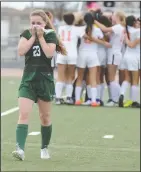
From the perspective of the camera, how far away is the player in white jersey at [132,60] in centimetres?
1437

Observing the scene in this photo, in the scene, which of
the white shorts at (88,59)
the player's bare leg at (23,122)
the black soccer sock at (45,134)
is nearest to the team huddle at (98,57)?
the white shorts at (88,59)

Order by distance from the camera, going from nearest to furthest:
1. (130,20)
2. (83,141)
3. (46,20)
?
(46,20) < (83,141) < (130,20)

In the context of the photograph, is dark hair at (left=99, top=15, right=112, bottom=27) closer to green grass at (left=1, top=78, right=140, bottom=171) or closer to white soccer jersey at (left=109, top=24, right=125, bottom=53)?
white soccer jersey at (left=109, top=24, right=125, bottom=53)

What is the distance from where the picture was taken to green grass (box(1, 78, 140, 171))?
7.67m

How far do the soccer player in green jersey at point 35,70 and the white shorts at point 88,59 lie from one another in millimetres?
6600

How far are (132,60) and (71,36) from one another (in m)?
1.35

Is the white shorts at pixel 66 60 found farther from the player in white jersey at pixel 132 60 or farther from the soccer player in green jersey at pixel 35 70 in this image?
the soccer player in green jersey at pixel 35 70

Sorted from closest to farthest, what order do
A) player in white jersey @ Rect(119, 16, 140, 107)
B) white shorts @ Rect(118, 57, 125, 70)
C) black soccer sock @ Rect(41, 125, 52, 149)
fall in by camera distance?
black soccer sock @ Rect(41, 125, 52, 149) < player in white jersey @ Rect(119, 16, 140, 107) < white shorts @ Rect(118, 57, 125, 70)

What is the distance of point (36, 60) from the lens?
7.75 meters

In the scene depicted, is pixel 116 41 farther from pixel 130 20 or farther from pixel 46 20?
pixel 46 20

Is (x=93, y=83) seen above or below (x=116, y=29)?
below

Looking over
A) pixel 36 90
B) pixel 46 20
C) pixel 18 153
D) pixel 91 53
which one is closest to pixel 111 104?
pixel 91 53

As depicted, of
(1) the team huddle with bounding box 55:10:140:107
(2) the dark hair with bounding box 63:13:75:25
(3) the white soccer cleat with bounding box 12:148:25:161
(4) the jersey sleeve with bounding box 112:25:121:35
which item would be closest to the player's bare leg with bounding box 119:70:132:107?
(1) the team huddle with bounding box 55:10:140:107

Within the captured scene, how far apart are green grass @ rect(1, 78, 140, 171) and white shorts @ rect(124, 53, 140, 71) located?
953mm
